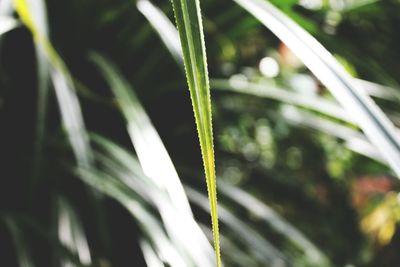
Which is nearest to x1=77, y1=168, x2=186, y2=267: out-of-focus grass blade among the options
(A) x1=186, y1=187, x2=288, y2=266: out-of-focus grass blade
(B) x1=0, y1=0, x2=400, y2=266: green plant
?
(B) x1=0, y1=0, x2=400, y2=266: green plant

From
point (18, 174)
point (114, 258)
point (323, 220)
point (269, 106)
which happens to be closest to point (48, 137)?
point (18, 174)

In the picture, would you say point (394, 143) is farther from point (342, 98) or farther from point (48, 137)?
point (48, 137)

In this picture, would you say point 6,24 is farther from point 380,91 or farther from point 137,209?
point 380,91

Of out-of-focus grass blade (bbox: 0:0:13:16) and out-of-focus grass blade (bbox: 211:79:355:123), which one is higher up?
out-of-focus grass blade (bbox: 0:0:13:16)

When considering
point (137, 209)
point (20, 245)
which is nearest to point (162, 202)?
point (137, 209)

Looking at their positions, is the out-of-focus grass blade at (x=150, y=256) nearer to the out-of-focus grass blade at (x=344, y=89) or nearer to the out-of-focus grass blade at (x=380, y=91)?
the out-of-focus grass blade at (x=344, y=89)

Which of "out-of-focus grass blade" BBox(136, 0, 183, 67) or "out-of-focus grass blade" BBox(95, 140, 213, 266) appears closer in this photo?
"out-of-focus grass blade" BBox(95, 140, 213, 266)

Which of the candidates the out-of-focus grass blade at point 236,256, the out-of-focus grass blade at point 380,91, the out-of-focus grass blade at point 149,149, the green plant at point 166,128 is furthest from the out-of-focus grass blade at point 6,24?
the out-of-focus grass blade at point 380,91

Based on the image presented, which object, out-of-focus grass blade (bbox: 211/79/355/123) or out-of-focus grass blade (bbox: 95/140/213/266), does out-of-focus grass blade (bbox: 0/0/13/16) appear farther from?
out-of-focus grass blade (bbox: 211/79/355/123)
